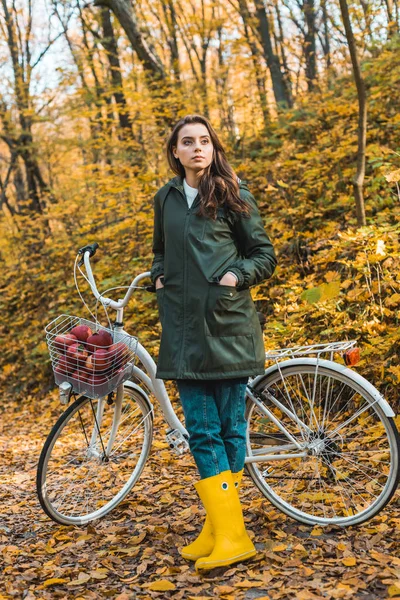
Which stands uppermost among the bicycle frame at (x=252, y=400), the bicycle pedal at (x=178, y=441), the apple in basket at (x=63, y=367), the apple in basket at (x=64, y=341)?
the apple in basket at (x=64, y=341)

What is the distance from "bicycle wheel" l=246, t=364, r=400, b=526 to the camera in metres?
2.84

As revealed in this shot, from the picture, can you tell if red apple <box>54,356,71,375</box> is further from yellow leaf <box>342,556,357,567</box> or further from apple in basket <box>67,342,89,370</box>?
yellow leaf <box>342,556,357,567</box>

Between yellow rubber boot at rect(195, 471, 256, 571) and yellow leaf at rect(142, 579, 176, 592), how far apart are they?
0.45 feet

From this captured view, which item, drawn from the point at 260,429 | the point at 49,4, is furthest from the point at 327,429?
the point at 49,4

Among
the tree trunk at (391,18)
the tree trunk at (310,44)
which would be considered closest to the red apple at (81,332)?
the tree trunk at (391,18)

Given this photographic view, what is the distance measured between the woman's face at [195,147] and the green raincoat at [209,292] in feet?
0.37

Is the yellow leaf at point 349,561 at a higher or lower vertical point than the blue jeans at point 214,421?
lower

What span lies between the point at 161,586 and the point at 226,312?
1146 millimetres

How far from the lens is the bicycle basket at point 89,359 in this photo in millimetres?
2873

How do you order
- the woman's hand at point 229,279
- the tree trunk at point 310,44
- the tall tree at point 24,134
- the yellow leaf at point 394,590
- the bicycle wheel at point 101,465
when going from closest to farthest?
the yellow leaf at point 394,590 < the woman's hand at point 229,279 < the bicycle wheel at point 101,465 < the tree trunk at point 310,44 < the tall tree at point 24,134

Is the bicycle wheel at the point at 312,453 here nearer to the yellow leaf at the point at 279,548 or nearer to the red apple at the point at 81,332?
the yellow leaf at the point at 279,548

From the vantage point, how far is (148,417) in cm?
341

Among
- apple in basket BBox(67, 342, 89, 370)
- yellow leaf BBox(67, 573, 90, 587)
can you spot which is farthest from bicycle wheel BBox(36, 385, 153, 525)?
yellow leaf BBox(67, 573, 90, 587)

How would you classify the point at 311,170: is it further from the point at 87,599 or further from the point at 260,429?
the point at 87,599
